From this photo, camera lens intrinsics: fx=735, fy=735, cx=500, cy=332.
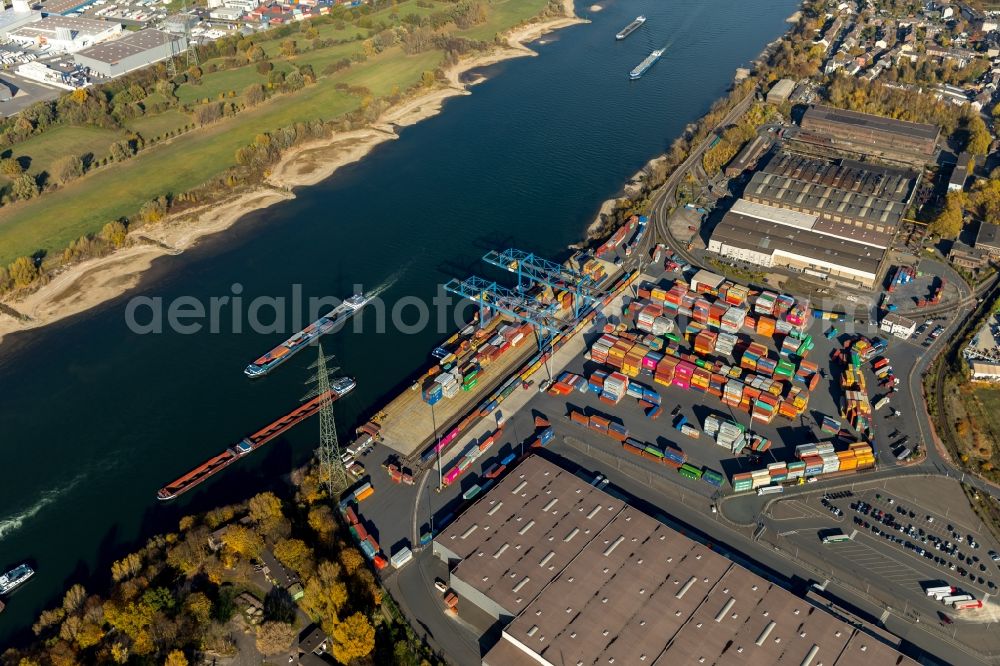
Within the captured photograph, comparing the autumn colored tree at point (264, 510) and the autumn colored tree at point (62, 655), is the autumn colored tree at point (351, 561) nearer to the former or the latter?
the autumn colored tree at point (264, 510)

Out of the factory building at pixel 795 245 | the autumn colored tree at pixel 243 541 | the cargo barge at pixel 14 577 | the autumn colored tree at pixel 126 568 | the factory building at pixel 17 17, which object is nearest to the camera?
the autumn colored tree at pixel 126 568

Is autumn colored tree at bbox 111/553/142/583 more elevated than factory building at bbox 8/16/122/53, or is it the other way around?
factory building at bbox 8/16/122/53

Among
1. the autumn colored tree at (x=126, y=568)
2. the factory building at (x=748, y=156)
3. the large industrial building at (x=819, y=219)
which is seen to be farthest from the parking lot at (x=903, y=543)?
the factory building at (x=748, y=156)

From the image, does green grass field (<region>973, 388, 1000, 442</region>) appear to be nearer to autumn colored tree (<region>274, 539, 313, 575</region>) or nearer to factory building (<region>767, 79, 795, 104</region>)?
autumn colored tree (<region>274, 539, 313, 575</region>)

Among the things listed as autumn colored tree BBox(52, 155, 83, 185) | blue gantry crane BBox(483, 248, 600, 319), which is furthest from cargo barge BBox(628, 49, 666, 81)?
autumn colored tree BBox(52, 155, 83, 185)

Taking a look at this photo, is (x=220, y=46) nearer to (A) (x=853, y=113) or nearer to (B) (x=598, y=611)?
(A) (x=853, y=113)

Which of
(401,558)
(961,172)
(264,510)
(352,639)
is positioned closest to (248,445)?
(264,510)
